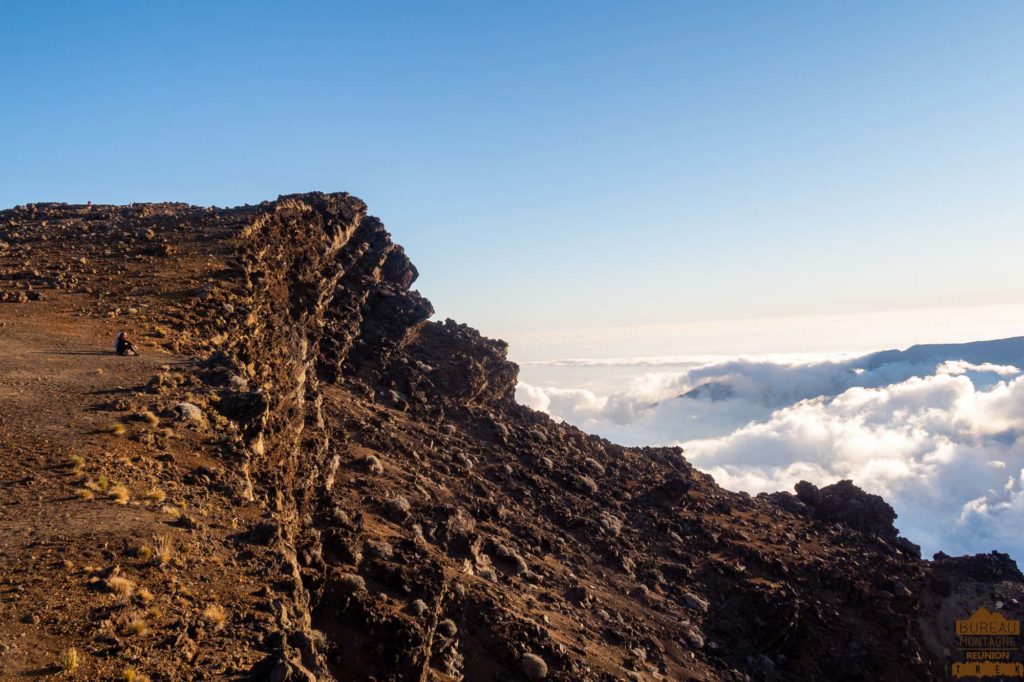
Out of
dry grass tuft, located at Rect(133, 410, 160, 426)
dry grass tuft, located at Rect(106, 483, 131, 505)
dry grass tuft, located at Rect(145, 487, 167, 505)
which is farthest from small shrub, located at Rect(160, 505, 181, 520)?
dry grass tuft, located at Rect(133, 410, 160, 426)

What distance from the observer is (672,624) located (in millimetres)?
37812

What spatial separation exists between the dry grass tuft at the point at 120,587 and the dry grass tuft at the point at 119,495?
3.26 meters

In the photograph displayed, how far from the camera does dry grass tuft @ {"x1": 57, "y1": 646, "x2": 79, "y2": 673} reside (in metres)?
10.6

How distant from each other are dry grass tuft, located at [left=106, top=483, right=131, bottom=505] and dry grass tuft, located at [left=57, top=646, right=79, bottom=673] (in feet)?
16.9

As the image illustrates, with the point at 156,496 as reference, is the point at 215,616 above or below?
below

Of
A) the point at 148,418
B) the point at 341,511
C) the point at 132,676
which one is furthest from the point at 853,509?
the point at 132,676

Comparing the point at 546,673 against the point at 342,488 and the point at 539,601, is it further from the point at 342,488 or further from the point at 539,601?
the point at 342,488

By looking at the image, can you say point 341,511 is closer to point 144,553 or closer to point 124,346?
point 124,346

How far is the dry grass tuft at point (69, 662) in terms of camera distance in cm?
1056

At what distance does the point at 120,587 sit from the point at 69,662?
1.99 meters

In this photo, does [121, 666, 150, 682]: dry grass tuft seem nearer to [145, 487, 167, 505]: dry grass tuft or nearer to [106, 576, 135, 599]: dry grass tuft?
[106, 576, 135, 599]: dry grass tuft

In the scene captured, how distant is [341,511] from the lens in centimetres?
2664

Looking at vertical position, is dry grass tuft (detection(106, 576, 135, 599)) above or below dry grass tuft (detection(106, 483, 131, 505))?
below

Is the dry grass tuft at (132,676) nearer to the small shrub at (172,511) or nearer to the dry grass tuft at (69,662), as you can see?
the dry grass tuft at (69,662)
